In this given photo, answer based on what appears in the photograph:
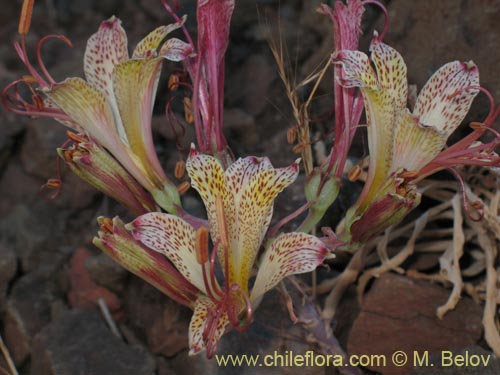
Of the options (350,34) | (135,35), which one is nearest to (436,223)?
(350,34)

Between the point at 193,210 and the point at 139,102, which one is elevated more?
the point at 139,102

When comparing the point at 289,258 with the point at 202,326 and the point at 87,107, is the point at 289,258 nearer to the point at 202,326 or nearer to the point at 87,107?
the point at 202,326

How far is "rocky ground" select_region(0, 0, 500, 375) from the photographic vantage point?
1.67 metres

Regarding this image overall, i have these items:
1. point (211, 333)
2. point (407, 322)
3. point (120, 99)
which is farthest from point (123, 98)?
point (407, 322)

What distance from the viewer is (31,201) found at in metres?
2.30

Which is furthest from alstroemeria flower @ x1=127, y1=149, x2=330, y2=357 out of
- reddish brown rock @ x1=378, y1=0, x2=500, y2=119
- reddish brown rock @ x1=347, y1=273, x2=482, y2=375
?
reddish brown rock @ x1=378, y1=0, x2=500, y2=119

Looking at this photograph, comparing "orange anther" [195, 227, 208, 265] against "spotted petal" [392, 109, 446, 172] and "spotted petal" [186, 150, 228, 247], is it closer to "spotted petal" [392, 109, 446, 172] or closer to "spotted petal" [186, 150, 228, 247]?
"spotted petal" [186, 150, 228, 247]

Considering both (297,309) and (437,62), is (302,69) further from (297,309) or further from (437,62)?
(297,309)

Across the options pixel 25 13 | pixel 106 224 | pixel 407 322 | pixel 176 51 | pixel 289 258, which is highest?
pixel 25 13

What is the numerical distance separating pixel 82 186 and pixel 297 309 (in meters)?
0.91

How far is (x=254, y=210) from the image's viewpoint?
4.30 ft

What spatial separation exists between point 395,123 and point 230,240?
37cm

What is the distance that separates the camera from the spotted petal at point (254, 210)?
1290 millimetres

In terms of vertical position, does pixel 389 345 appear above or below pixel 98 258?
below
